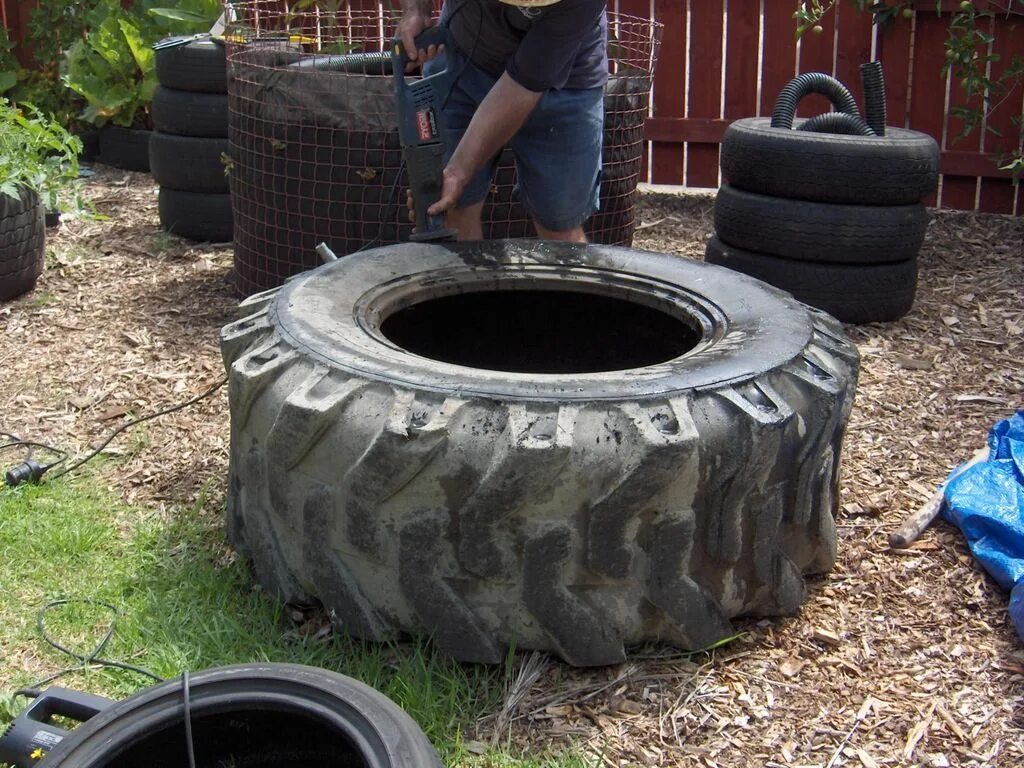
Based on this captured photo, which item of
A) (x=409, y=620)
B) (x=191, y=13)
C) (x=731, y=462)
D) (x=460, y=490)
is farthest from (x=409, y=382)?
(x=191, y=13)

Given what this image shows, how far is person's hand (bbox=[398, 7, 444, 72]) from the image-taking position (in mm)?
3488

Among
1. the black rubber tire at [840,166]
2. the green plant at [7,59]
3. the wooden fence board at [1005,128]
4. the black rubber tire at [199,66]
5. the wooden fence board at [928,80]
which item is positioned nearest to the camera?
the black rubber tire at [840,166]

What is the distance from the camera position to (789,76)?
732 cm

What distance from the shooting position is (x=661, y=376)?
242 cm

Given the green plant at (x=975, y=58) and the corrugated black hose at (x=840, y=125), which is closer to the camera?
the corrugated black hose at (x=840, y=125)

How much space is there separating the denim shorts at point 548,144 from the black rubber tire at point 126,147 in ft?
14.4

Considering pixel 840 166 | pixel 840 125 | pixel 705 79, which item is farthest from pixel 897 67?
pixel 840 166

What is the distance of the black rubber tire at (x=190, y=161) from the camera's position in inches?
224

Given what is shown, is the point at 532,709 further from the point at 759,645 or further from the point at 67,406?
the point at 67,406

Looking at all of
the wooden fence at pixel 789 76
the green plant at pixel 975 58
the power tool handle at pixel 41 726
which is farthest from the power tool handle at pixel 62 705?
the wooden fence at pixel 789 76

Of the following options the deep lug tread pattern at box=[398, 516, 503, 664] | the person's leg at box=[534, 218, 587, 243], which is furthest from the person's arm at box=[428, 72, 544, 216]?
the deep lug tread pattern at box=[398, 516, 503, 664]

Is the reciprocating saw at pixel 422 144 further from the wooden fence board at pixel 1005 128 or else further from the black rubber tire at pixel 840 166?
the wooden fence board at pixel 1005 128

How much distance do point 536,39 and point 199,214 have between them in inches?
123

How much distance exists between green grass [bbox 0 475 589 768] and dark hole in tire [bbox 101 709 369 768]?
0.37 metres
